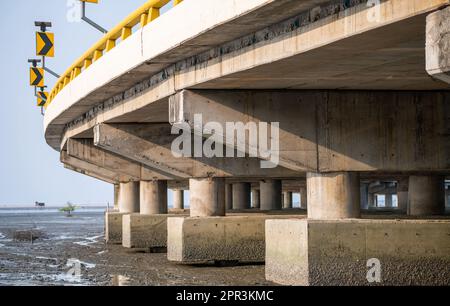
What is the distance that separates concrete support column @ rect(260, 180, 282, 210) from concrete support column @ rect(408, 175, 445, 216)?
22.9 metres

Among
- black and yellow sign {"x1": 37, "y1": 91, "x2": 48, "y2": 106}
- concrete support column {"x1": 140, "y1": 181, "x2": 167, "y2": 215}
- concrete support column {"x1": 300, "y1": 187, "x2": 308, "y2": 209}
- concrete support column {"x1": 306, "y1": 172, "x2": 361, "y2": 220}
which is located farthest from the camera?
concrete support column {"x1": 300, "y1": 187, "x2": 308, "y2": 209}

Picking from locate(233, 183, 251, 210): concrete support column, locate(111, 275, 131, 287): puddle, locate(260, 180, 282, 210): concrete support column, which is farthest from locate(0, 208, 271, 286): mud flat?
locate(233, 183, 251, 210): concrete support column

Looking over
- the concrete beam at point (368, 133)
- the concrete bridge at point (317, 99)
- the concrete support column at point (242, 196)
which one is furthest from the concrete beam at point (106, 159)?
the concrete beam at point (368, 133)

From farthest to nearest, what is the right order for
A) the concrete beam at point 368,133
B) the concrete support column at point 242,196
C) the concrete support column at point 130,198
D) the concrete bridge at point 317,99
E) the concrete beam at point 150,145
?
the concrete support column at point 242,196, the concrete support column at point 130,198, the concrete beam at point 150,145, the concrete beam at point 368,133, the concrete bridge at point 317,99

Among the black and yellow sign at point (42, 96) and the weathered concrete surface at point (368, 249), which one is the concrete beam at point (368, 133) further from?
the black and yellow sign at point (42, 96)

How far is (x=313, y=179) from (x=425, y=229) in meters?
2.52

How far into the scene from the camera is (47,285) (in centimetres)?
2152

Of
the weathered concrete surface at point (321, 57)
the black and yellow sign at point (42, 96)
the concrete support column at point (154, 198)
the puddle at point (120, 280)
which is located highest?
the black and yellow sign at point (42, 96)

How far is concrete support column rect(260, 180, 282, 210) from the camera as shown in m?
46.9

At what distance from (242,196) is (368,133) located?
32.2 metres

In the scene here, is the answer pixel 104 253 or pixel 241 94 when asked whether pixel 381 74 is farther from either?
pixel 104 253

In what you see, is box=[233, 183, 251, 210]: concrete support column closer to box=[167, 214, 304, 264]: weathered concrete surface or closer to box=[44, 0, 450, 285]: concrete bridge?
box=[167, 214, 304, 264]: weathered concrete surface

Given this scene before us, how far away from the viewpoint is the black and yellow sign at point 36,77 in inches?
1666

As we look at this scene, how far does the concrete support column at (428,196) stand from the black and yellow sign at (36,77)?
22.7 meters
